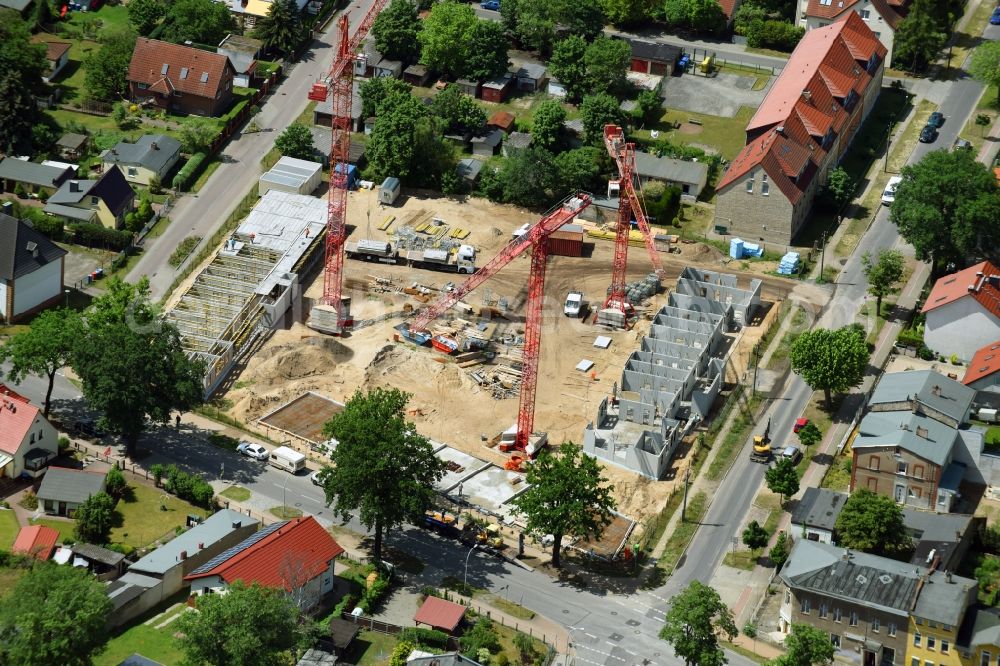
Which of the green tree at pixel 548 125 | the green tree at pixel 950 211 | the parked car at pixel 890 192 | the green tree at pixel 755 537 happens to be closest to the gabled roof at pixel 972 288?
the green tree at pixel 950 211

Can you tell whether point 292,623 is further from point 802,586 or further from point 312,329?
point 312,329

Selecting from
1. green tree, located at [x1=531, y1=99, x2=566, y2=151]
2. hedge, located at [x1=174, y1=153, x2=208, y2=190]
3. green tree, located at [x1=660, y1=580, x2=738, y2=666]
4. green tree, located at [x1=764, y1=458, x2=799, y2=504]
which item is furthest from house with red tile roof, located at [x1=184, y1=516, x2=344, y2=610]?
green tree, located at [x1=531, y1=99, x2=566, y2=151]

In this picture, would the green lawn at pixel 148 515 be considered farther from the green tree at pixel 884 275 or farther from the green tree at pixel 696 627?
the green tree at pixel 884 275

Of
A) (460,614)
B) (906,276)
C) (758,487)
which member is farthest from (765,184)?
(460,614)

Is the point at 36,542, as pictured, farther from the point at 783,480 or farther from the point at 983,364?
the point at 983,364

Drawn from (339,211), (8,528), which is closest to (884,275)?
(339,211)

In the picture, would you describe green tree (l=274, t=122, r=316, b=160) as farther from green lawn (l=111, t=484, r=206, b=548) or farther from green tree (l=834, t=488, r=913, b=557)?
green tree (l=834, t=488, r=913, b=557)

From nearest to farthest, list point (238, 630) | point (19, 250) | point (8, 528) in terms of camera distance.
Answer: point (238, 630) < point (8, 528) < point (19, 250)
